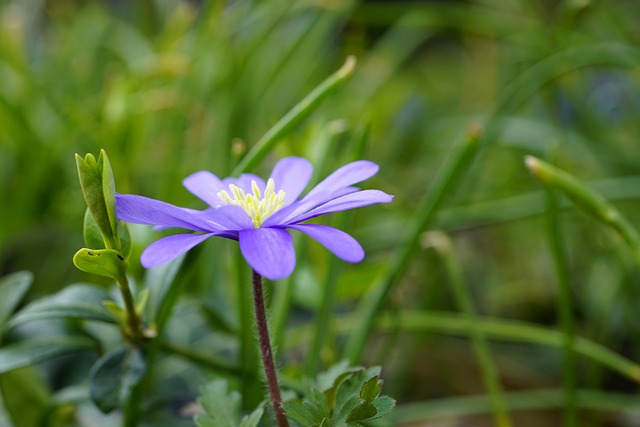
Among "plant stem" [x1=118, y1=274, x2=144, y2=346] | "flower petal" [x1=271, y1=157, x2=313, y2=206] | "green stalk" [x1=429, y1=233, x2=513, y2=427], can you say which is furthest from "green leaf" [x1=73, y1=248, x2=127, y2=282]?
"green stalk" [x1=429, y1=233, x2=513, y2=427]

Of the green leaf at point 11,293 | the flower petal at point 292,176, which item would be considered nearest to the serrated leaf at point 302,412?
the flower petal at point 292,176

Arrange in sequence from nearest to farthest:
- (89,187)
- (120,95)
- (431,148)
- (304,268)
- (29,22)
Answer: (89,187) < (304,268) < (120,95) < (431,148) < (29,22)

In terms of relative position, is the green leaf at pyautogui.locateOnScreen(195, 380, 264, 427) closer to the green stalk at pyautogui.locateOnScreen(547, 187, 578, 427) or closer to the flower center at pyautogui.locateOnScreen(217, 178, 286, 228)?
the flower center at pyautogui.locateOnScreen(217, 178, 286, 228)

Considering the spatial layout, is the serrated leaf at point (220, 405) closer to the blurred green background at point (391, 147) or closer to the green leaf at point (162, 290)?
the green leaf at point (162, 290)

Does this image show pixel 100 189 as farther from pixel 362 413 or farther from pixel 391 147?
pixel 391 147

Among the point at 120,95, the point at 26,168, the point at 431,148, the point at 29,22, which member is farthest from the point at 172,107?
the point at 29,22

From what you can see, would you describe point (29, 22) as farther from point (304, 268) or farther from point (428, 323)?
point (428, 323)
